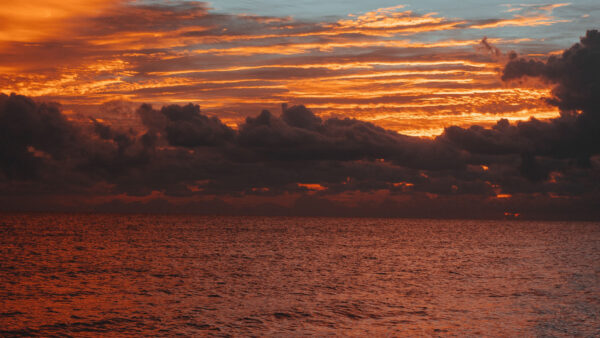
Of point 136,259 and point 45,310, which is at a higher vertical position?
point 45,310

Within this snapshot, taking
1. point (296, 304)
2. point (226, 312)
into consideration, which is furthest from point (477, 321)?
point (226, 312)

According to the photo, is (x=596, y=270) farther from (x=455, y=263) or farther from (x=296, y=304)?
(x=296, y=304)

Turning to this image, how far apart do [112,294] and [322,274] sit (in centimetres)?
3103

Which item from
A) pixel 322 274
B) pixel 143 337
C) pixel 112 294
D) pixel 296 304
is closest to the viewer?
pixel 143 337

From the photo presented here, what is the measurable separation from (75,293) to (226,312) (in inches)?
762

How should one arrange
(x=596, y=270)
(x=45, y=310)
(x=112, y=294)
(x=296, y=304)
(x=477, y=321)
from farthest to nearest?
(x=596, y=270) < (x=112, y=294) < (x=296, y=304) < (x=45, y=310) < (x=477, y=321)

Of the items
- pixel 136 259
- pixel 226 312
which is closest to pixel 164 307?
pixel 226 312

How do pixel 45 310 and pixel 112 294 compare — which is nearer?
pixel 45 310

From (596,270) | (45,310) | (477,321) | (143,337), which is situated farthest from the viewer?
(596,270)

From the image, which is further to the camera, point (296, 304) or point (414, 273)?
point (414, 273)

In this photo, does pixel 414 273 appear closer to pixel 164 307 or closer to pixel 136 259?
pixel 164 307

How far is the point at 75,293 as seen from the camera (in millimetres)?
57531

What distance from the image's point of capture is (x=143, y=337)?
3856 centimetres

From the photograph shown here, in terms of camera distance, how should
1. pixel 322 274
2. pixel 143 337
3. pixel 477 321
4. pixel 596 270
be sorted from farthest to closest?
pixel 596 270 < pixel 322 274 < pixel 477 321 < pixel 143 337
